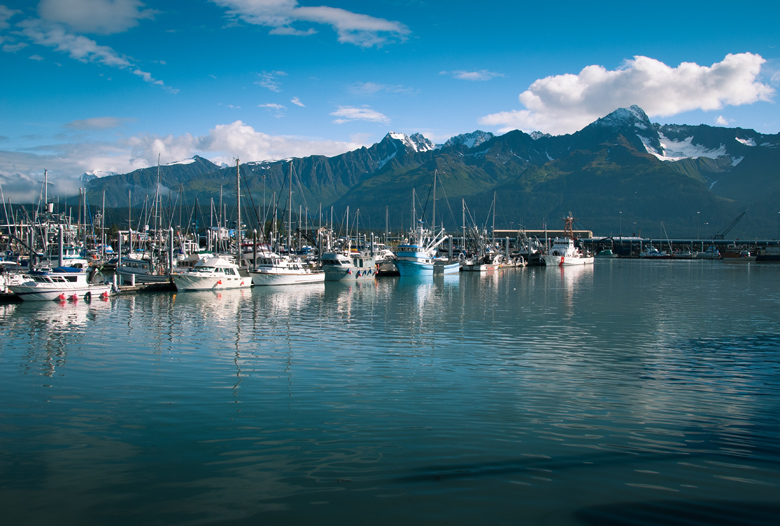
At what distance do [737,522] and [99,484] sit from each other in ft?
40.1

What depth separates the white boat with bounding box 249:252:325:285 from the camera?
75.6m

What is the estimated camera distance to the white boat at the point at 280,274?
7556 centimetres

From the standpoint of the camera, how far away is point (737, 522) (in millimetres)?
10438

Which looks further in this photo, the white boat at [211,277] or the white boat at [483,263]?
the white boat at [483,263]

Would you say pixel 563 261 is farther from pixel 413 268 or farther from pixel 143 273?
pixel 143 273

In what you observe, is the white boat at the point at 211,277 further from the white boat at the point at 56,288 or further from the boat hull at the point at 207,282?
the white boat at the point at 56,288

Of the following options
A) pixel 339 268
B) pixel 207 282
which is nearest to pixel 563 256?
pixel 339 268

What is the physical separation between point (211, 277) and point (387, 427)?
54.8 metres

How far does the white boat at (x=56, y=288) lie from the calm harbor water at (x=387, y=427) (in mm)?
17831

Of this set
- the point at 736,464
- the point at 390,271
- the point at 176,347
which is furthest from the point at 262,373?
the point at 390,271

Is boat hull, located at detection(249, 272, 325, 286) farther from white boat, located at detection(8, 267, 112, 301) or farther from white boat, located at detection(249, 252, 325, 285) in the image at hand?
white boat, located at detection(8, 267, 112, 301)

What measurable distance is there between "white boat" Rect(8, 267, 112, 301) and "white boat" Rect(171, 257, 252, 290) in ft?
29.3

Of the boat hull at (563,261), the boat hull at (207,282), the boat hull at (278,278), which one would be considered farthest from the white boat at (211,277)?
the boat hull at (563,261)

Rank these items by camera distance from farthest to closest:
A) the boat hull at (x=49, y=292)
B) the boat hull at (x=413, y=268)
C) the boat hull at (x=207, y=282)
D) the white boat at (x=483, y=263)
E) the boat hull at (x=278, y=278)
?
the white boat at (x=483, y=263), the boat hull at (x=413, y=268), the boat hull at (x=278, y=278), the boat hull at (x=207, y=282), the boat hull at (x=49, y=292)
